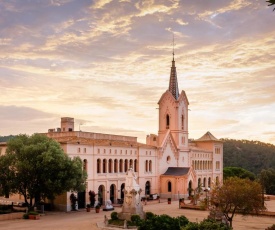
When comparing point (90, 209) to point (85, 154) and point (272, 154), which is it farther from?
point (272, 154)

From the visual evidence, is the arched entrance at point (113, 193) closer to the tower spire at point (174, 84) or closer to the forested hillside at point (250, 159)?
the tower spire at point (174, 84)

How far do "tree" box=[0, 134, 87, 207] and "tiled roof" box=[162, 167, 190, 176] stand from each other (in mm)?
28900

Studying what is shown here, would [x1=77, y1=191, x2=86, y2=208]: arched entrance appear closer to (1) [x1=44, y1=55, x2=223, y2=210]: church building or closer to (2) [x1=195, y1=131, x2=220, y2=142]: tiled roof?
(1) [x1=44, y1=55, x2=223, y2=210]: church building

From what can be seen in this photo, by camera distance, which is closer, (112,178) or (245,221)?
(245,221)

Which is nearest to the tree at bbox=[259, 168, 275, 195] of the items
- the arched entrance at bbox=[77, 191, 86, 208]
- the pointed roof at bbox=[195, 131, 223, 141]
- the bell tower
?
the pointed roof at bbox=[195, 131, 223, 141]

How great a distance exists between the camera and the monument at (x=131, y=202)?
43375 millimetres

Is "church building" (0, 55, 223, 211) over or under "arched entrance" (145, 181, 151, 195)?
over

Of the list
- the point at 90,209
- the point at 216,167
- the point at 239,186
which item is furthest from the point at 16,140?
the point at 216,167

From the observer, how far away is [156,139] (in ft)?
260

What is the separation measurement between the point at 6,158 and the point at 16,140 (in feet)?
7.66

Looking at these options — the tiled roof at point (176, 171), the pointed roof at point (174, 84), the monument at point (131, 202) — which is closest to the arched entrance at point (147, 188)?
the tiled roof at point (176, 171)

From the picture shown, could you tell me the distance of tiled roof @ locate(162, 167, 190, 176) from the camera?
75.7 metres

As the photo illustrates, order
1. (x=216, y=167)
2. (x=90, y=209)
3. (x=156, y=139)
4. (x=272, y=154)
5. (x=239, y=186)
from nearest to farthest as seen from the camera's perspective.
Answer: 1. (x=239, y=186)
2. (x=90, y=209)
3. (x=156, y=139)
4. (x=216, y=167)
5. (x=272, y=154)

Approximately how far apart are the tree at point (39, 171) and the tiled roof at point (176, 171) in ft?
94.8
